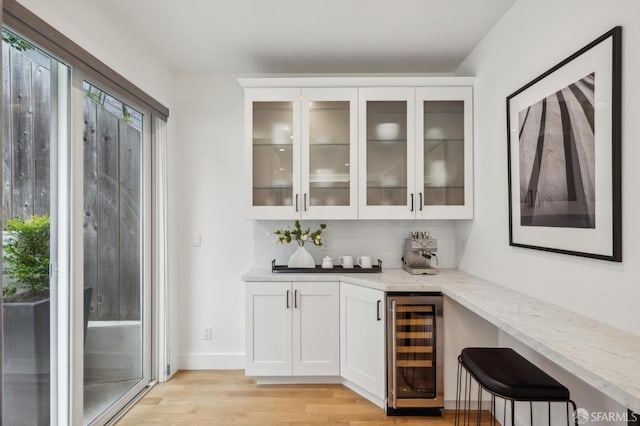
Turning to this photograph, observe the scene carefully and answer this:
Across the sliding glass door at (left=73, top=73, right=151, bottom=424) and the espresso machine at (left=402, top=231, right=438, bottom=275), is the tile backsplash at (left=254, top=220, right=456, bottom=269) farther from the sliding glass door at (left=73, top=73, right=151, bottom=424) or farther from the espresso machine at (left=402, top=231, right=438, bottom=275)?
the sliding glass door at (left=73, top=73, right=151, bottom=424)

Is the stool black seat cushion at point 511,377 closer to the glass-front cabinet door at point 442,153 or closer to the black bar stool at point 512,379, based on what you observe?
the black bar stool at point 512,379

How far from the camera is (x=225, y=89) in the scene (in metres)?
3.15

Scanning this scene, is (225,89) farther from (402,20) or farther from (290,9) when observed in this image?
(402,20)

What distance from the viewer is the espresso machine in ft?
9.03

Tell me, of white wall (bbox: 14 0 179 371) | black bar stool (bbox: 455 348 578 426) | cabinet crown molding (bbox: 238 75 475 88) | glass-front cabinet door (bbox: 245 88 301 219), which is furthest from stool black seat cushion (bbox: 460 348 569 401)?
white wall (bbox: 14 0 179 371)

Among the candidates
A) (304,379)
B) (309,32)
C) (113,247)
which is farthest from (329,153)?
(304,379)

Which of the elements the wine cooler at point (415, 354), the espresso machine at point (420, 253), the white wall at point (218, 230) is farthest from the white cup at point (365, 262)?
the wine cooler at point (415, 354)

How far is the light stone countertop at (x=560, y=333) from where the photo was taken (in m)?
0.98

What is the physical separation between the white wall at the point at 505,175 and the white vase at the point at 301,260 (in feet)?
4.18

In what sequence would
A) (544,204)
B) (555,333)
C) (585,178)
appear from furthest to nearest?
(544,204) < (585,178) < (555,333)

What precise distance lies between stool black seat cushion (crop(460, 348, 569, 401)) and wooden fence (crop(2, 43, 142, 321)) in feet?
7.09

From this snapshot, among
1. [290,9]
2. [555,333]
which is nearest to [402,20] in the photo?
[290,9]

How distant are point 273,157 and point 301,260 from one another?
2.86 feet

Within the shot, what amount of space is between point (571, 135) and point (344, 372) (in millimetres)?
2137
